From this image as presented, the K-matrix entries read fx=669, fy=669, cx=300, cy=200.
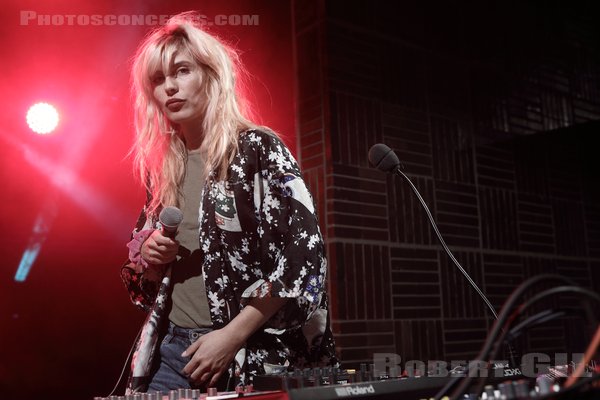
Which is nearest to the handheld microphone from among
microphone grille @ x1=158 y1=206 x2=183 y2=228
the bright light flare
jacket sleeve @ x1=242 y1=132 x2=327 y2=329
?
microphone grille @ x1=158 y1=206 x2=183 y2=228

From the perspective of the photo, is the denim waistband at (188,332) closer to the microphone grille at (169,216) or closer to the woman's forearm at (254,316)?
the woman's forearm at (254,316)

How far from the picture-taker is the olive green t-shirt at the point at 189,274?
1829 millimetres

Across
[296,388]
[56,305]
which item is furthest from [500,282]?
[296,388]

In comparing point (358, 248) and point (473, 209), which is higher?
point (473, 209)

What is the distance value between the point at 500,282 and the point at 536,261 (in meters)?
0.44

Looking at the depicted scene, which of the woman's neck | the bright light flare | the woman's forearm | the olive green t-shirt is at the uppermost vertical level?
the bright light flare

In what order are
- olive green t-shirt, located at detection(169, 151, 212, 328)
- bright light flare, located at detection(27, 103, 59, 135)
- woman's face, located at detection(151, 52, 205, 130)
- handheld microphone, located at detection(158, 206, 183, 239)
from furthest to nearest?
bright light flare, located at detection(27, 103, 59, 135), woman's face, located at detection(151, 52, 205, 130), olive green t-shirt, located at detection(169, 151, 212, 328), handheld microphone, located at detection(158, 206, 183, 239)

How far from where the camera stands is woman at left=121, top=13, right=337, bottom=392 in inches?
64.4

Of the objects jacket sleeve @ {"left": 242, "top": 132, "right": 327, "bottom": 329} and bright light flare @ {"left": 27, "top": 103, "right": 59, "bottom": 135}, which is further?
bright light flare @ {"left": 27, "top": 103, "right": 59, "bottom": 135}

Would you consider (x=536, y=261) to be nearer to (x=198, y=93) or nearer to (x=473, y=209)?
(x=473, y=209)

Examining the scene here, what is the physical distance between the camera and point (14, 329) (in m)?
3.92

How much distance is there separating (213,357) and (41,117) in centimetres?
250

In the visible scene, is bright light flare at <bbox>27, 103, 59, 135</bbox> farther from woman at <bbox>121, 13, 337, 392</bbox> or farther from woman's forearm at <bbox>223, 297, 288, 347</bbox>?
woman's forearm at <bbox>223, 297, 288, 347</bbox>

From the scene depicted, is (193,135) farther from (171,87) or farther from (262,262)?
(262,262)
